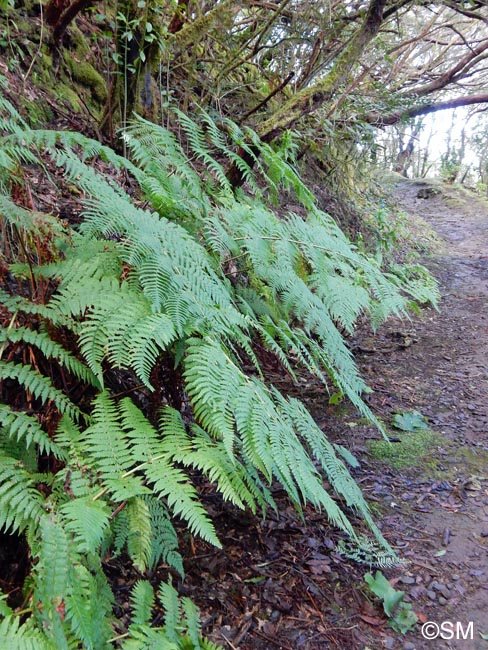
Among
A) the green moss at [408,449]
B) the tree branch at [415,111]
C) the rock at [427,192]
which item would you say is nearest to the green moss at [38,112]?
the green moss at [408,449]

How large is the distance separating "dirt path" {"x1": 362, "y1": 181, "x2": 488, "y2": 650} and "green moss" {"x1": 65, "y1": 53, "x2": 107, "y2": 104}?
138 inches

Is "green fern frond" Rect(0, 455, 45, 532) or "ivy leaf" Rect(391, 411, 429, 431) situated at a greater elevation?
"green fern frond" Rect(0, 455, 45, 532)

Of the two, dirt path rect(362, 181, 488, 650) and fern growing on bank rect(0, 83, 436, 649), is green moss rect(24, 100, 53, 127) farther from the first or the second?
dirt path rect(362, 181, 488, 650)

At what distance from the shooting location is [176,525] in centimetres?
181

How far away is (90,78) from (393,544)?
445 cm

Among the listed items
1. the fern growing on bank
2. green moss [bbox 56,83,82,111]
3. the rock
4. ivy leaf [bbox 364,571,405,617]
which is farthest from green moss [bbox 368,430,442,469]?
the rock

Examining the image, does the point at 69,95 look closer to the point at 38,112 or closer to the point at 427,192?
the point at 38,112

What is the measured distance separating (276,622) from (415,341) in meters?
3.60

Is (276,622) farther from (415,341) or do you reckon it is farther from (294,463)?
(415,341)

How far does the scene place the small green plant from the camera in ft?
5.51

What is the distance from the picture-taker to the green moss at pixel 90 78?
4047 mm

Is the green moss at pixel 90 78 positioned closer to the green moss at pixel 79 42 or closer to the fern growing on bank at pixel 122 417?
the green moss at pixel 79 42

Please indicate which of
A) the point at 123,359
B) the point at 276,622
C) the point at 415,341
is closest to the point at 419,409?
the point at 415,341

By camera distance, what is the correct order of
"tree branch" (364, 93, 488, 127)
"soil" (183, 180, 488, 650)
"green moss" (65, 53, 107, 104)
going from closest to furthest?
"soil" (183, 180, 488, 650), "green moss" (65, 53, 107, 104), "tree branch" (364, 93, 488, 127)
